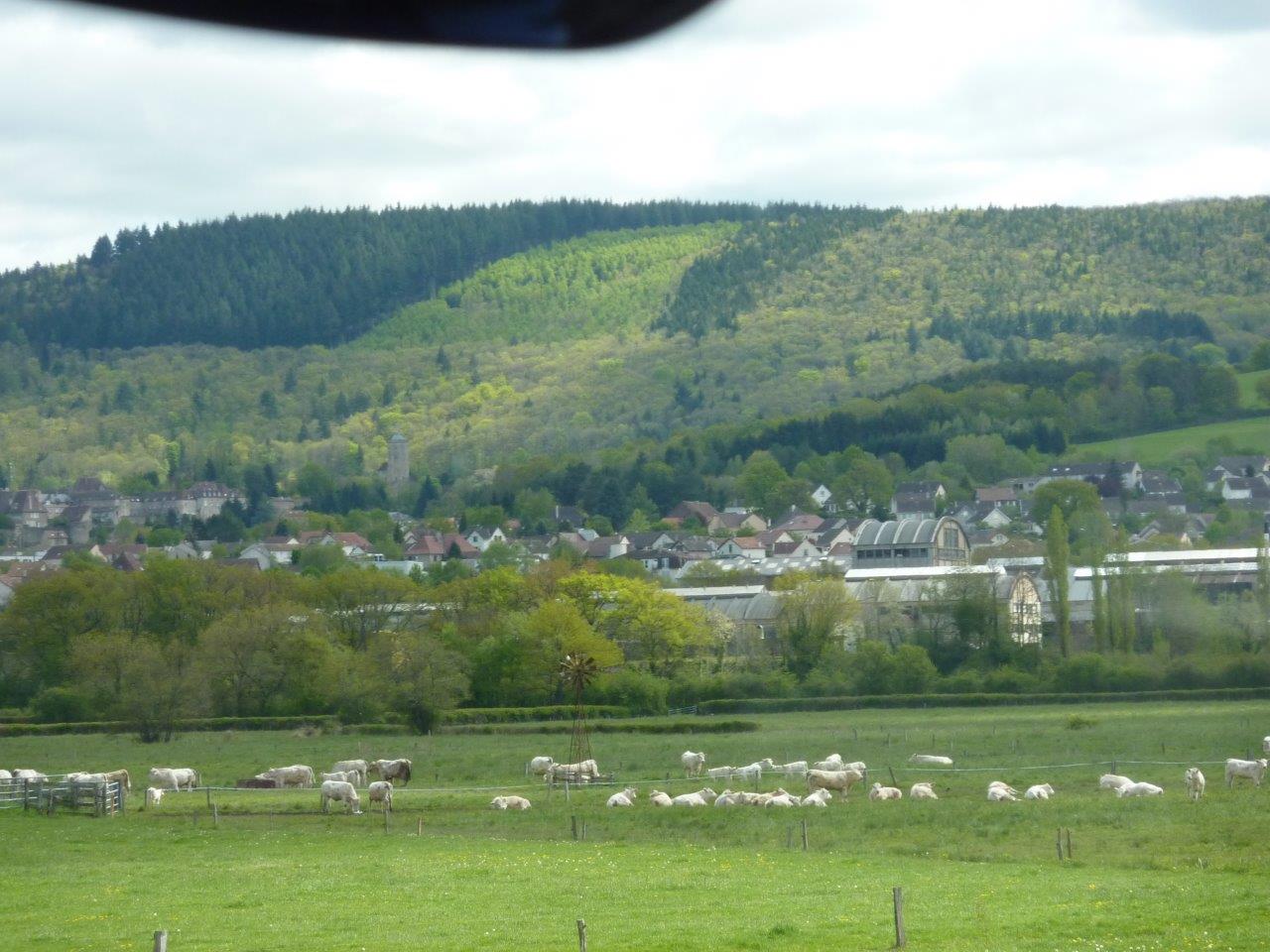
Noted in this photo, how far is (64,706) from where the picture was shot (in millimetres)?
64812

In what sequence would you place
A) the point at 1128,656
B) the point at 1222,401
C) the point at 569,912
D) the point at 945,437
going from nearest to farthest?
1. the point at 569,912
2. the point at 1128,656
3. the point at 1222,401
4. the point at 945,437

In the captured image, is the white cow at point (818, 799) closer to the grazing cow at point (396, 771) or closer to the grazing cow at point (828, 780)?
the grazing cow at point (828, 780)

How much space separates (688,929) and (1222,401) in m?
136

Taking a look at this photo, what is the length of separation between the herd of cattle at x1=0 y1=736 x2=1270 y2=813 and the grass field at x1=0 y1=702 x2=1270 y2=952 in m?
0.61

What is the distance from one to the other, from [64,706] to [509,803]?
35.9m

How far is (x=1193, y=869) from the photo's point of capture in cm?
2217

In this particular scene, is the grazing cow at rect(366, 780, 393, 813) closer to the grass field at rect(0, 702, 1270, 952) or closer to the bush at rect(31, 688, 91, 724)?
the grass field at rect(0, 702, 1270, 952)

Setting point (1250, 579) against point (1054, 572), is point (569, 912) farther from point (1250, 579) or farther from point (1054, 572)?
point (1250, 579)

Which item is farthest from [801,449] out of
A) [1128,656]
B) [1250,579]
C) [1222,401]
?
[1128,656]

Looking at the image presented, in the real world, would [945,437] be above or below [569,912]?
above

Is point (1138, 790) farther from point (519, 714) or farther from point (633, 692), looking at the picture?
point (633, 692)

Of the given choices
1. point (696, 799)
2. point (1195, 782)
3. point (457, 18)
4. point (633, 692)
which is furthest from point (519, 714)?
point (457, 18)

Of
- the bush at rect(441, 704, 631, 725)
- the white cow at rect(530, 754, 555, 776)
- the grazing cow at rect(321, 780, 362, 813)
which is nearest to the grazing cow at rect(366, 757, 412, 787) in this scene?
the white cow at rect(530, 754, 555, 776)

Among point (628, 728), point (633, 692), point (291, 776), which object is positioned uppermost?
point (291, 776)
